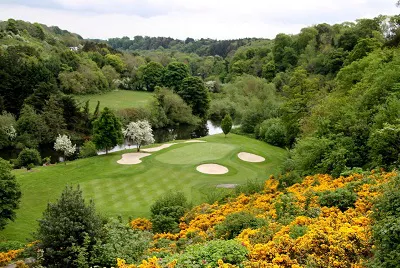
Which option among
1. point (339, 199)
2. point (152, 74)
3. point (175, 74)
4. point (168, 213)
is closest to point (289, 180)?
point (339, 199)

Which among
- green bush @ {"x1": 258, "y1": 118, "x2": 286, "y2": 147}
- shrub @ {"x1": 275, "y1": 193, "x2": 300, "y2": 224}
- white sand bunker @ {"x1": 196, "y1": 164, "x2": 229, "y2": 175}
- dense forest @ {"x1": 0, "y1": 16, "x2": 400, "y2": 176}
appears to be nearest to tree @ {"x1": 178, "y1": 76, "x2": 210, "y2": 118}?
dense forest @ {"x1": 0, "y1": 16, "x2": 400, "y2": 176}

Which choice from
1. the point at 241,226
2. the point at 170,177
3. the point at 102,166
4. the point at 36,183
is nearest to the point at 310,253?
the point at 241,226

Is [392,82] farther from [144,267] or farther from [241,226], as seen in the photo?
[144,267]

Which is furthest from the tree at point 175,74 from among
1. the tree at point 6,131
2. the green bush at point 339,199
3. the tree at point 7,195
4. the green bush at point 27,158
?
the green bush at point 339,199

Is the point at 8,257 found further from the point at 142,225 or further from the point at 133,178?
the point at 133,178

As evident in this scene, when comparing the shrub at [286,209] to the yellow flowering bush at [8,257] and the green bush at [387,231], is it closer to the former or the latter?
the green bush at [387,231]

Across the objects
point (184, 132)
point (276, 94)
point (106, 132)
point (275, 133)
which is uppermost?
point (276, 94)

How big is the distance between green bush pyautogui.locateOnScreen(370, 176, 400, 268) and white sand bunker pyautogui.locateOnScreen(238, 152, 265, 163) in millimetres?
27096

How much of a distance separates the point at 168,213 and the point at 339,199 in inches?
346

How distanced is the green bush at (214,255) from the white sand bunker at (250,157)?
27.2 metres

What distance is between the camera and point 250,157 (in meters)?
36.9

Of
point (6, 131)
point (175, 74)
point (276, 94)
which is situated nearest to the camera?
point (6, 131)

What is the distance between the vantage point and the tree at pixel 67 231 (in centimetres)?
1149

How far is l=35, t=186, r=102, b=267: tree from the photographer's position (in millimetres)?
11492
